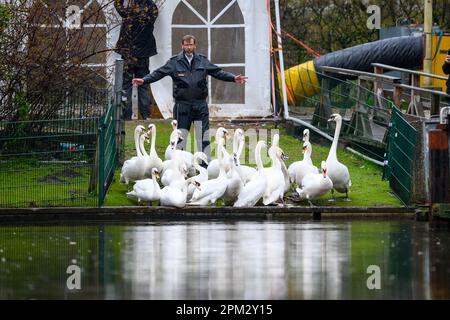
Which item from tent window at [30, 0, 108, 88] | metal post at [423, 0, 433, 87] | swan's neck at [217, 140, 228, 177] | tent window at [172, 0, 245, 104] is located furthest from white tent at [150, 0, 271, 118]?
swan's neck at [217, 140, 228, 177]

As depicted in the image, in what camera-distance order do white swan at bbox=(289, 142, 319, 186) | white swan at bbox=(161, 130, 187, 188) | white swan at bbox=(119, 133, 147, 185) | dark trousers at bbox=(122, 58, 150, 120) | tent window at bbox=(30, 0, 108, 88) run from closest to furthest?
white swan at bbox=(161, 130, 187, 188), white swan at bbox=(289, 142, 319, 186), white swan at bbox=(119, 133, 147, 185), tent window at bbox=(30, 0, 108, 88), dark trousers at bbox=(122, 58, 150, 120)

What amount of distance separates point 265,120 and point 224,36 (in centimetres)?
227

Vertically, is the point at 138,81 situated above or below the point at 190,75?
below

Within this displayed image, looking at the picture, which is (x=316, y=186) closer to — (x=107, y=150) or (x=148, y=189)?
(x=148, y=189)

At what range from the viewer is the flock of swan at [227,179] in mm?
22172

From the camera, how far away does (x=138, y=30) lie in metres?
31.1

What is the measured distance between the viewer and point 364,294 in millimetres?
13297

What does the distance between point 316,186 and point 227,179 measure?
1419 mm

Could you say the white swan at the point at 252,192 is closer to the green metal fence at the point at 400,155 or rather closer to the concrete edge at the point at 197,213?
the concrete edge at the point at 197,213

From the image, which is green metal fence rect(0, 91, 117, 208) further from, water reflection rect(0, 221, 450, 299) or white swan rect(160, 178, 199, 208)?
water reflection rect(0, 221, 450, 299)

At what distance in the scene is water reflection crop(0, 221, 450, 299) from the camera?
44.3 feet

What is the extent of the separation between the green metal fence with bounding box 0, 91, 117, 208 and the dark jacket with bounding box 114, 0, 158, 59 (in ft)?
18.3

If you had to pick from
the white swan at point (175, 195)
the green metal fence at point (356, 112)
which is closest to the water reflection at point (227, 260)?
the white swan at point (175, 195)

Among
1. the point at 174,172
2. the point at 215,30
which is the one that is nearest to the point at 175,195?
the point at 174,172
